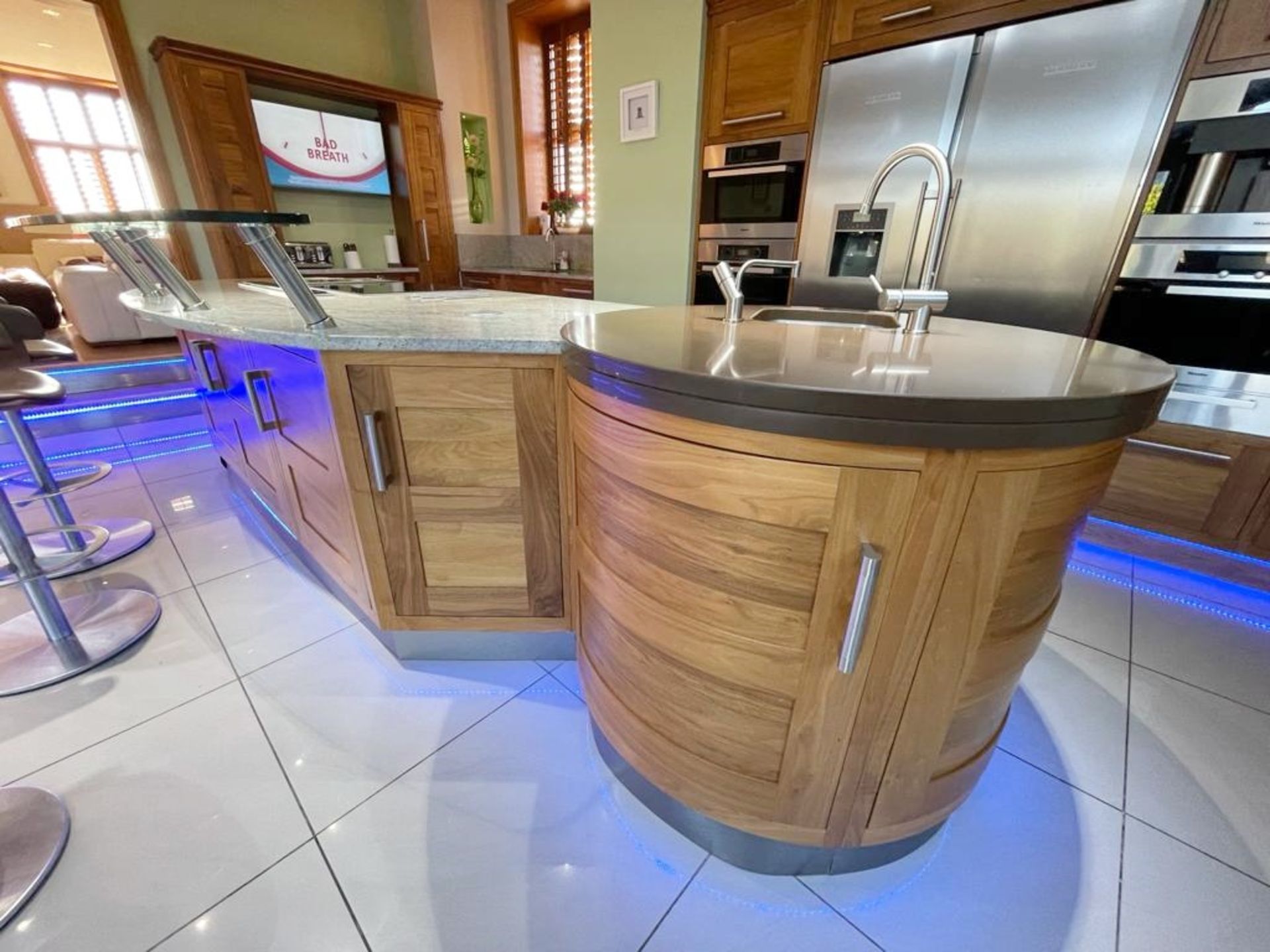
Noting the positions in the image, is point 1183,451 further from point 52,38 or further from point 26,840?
point 52,38

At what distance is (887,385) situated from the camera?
63 cm

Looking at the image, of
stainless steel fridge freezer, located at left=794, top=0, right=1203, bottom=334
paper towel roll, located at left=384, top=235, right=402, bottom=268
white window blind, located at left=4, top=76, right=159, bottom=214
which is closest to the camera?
stainless steel fridge freezer, located at left=794, top=0, right=1203, bottom=334

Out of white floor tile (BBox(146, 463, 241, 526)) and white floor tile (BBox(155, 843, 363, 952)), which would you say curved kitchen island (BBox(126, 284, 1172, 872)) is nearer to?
white floor tile (BBox(155, 843, 363, 952))

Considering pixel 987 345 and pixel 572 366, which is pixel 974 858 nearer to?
pixel 987 345

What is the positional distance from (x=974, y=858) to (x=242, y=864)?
1.48 meters

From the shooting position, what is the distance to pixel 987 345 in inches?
37.5

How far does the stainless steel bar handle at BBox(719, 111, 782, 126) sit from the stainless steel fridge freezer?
0.73ft

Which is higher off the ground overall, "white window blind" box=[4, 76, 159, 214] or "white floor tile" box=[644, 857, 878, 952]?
"white window blind" box=[4, 76, 159, 214]

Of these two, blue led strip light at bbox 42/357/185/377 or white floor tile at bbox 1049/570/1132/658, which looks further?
blue led strip light at bbox 42/357/185/377

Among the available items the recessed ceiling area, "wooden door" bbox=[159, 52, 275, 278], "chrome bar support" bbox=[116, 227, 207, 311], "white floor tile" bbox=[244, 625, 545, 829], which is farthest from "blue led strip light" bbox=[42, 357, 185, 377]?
the recessed ceiling area

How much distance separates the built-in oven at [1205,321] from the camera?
1.68 m

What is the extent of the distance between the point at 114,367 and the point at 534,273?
120 inches

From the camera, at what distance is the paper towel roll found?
5.52 meters

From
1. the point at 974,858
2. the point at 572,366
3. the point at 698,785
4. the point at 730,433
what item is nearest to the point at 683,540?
the point at 730,433
